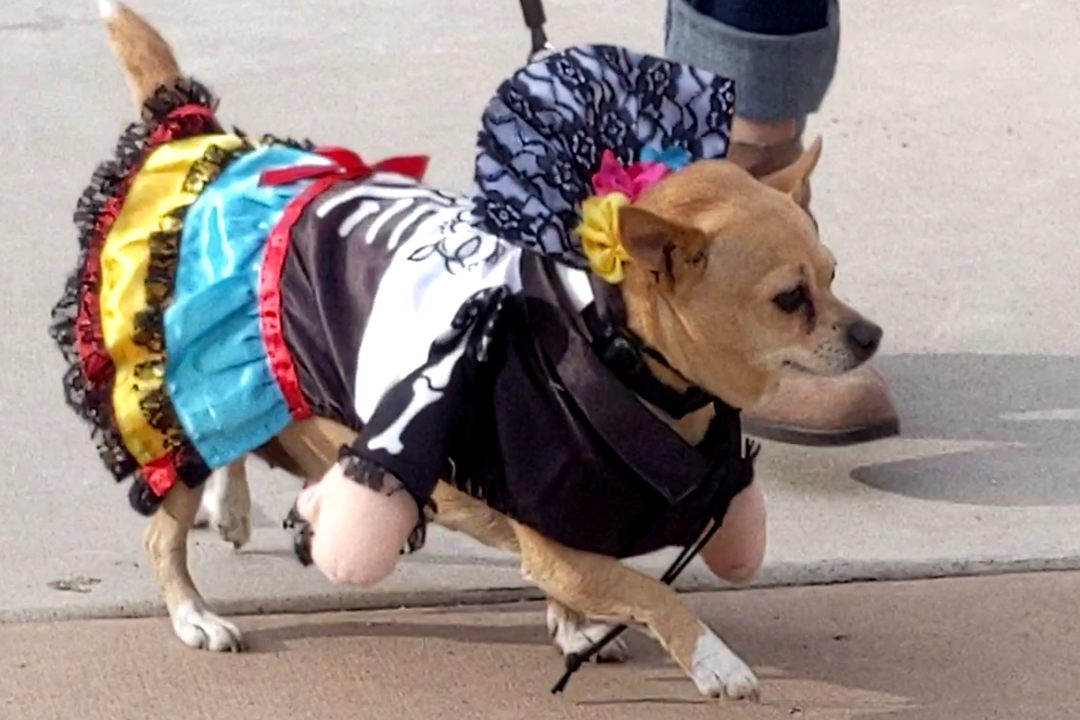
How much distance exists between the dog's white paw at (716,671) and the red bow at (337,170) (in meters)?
1.04

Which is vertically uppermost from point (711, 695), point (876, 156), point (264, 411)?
point (264, 411)

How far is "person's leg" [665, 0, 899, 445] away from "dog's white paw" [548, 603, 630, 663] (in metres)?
1.01

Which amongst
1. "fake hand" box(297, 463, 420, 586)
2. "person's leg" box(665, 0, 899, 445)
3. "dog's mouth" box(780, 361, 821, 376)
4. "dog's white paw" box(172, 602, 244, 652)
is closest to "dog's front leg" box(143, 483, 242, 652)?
"dog's white paw" box(172, 602, 244, 652)

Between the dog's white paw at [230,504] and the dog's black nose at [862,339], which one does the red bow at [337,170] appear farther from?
the dog's black nose at [862,339]

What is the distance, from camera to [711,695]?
3221 millimetres

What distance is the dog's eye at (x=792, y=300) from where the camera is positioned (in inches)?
120

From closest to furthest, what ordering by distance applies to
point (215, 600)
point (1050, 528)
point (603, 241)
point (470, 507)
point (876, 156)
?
point (603, 241) < point (470, 507) < point (215, 600) < point (1050, 528) < point (876, 156)

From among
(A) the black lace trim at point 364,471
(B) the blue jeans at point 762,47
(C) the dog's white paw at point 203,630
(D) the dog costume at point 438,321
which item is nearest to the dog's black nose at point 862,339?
(D) the dog costume at point 438,321

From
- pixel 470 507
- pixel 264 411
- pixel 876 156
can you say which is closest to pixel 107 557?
pixel 264 411

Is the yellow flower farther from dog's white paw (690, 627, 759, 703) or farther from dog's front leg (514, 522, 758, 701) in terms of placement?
dog's white paw (690, 627, 759, 703)

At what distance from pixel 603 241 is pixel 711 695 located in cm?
75

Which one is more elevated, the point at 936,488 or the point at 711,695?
the point at 711,695

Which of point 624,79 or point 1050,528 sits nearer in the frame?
point 624,79

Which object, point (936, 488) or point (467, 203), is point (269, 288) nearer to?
point (467, 203)
